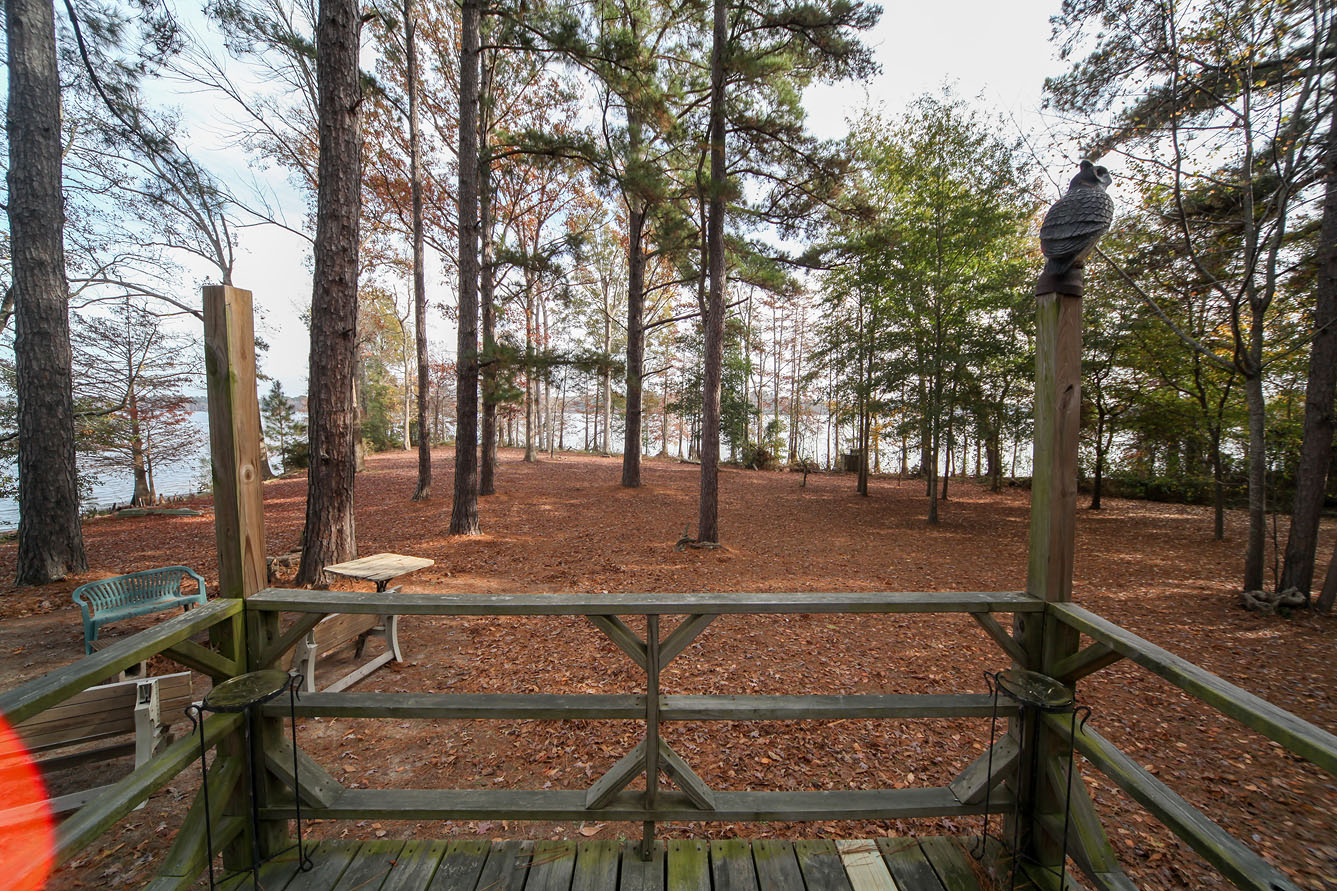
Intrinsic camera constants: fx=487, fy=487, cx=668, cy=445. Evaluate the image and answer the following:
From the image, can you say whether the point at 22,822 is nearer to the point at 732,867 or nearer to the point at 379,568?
the point at 379,568

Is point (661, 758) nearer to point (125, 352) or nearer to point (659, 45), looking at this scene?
point (659, 45)

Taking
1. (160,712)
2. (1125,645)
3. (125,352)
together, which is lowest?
(160,712)

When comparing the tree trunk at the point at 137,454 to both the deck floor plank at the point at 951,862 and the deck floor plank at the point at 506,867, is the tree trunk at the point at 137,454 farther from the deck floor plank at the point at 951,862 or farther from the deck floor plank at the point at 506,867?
the deck floor plank at the point at 951,862

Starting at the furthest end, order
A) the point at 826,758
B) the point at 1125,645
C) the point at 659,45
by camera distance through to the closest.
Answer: the point at 659,45
the point at 826,758
the point at 1125,645

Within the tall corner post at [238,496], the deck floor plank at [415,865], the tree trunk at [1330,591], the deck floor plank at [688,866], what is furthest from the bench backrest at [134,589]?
the tree trunk at [1330,591]

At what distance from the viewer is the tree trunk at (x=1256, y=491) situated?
5773mm

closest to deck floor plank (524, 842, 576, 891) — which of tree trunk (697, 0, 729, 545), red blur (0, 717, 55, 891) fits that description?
red blur (0, 717, 55, 891)

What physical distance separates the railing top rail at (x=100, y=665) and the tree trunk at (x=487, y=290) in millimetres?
7052

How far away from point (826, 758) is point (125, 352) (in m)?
17.1

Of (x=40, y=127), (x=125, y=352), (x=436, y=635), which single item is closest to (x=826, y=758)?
(x=436, y=635)

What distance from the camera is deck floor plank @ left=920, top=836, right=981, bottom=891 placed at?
72.5 inches

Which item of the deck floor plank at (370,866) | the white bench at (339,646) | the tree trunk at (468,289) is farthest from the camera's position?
the tree trunk at (468,289)

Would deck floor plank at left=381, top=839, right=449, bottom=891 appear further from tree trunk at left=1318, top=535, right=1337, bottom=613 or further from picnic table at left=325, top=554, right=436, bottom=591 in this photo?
tree trunk at left=1318, top=535, right=1337, bottom=613

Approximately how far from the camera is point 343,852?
6.44ft
